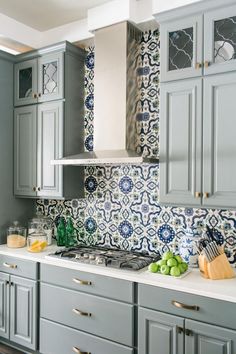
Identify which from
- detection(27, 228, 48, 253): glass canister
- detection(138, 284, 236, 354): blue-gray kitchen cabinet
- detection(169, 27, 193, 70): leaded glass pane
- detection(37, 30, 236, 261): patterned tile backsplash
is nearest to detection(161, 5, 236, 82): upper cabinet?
detection(169, 27, 193, 70): leaded glass pane

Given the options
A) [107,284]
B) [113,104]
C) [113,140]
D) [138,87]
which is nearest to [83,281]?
[107,284]

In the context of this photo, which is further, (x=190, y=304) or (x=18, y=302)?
(x=18, y=302)

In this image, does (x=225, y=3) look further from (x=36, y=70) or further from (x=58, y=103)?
(x=36, y=70)

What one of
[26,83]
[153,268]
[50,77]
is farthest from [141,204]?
[26,83]

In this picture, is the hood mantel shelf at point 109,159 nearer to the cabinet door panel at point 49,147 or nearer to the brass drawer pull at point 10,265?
the cabinet door panel at point 49,147

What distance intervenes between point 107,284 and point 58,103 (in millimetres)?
1588

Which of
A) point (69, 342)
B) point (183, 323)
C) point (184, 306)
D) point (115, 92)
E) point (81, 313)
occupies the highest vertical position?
point (115, 92)

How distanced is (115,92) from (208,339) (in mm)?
1851

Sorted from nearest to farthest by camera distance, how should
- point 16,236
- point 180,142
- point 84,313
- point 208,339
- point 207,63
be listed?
point 208,339, point 207,63, point 180,142, point 84,313, point 16,236

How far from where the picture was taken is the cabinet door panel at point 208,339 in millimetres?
1896

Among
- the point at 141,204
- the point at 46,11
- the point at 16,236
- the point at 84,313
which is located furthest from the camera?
the point at 16,236

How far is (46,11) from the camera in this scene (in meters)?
2.96

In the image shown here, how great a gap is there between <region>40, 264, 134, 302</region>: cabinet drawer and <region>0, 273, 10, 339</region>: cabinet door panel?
43 cm

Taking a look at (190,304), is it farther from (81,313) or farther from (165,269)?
(81,313)
